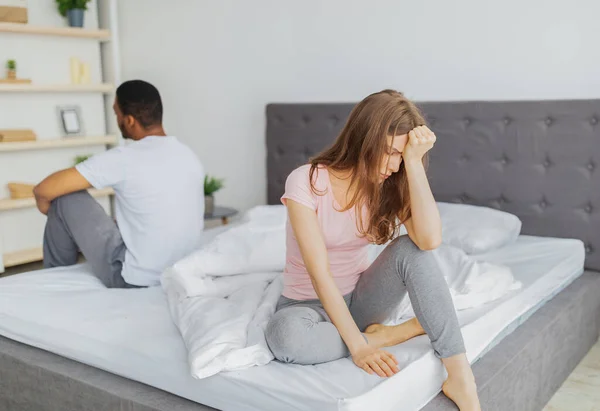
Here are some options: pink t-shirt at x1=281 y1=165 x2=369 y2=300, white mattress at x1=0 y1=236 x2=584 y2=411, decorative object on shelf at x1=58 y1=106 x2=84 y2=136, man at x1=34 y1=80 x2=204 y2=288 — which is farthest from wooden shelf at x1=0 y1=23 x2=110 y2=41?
pink t-shirt at x1=281 y1=165 x2=369 y2=300

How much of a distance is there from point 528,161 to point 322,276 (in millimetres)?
1607

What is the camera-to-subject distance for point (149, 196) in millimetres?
2410

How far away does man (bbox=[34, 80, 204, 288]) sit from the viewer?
2.38 metres

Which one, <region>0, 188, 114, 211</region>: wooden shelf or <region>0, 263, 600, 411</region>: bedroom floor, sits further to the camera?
<region>0, 188, 114, 211</region>: wooden shelf

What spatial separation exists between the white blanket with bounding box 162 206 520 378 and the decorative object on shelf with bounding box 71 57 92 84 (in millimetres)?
2288

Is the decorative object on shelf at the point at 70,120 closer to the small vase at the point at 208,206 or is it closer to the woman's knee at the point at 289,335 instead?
the small vase at the point at 208,206

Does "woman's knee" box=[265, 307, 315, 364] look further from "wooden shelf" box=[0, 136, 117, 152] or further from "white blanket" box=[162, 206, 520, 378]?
"wooden shelf" box=[0, 136, 117, 152]

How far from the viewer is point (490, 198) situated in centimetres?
305

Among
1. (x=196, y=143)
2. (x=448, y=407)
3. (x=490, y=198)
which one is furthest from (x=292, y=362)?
(x=196, y=143)

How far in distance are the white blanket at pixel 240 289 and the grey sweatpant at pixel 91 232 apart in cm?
31

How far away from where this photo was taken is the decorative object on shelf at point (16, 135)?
13.1 feet

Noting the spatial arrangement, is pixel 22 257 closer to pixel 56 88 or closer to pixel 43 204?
pixel 56 88

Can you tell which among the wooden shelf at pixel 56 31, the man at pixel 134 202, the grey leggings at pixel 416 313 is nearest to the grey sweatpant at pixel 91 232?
the man at pixel 134 202

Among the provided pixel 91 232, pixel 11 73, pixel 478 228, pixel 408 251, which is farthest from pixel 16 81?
pixel 408 251
